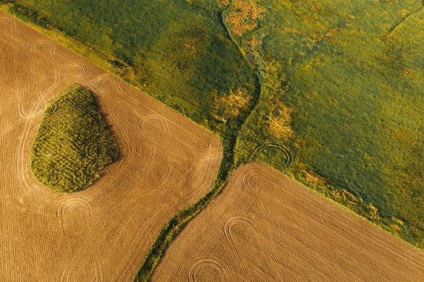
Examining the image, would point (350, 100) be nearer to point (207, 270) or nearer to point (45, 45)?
point (207, 270)

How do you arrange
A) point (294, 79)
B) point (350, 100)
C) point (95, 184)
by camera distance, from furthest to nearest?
point (294, 79) → point (350, 100) → point (95, 184)

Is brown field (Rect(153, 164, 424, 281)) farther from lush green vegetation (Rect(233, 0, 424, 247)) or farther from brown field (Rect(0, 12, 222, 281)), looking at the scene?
brown field (Rect(0, 12, 222, 281))

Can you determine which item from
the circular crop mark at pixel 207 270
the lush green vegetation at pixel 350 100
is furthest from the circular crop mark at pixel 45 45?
the circular crop mark at pixel 207 270

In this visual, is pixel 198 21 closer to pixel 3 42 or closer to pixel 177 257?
pixel 3 42

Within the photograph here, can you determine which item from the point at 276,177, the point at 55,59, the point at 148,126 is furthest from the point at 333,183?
the point at 55,59

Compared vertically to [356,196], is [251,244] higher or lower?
lower

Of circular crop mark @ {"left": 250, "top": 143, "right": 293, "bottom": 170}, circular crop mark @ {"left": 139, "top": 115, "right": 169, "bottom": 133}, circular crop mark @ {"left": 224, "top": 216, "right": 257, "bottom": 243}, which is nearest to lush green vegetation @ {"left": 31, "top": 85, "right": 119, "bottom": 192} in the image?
circular crop mark @ {"left": 139, "top": 115, "right": 169, "bottom": 133}

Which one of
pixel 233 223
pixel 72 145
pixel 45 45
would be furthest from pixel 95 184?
pixel 45 45
